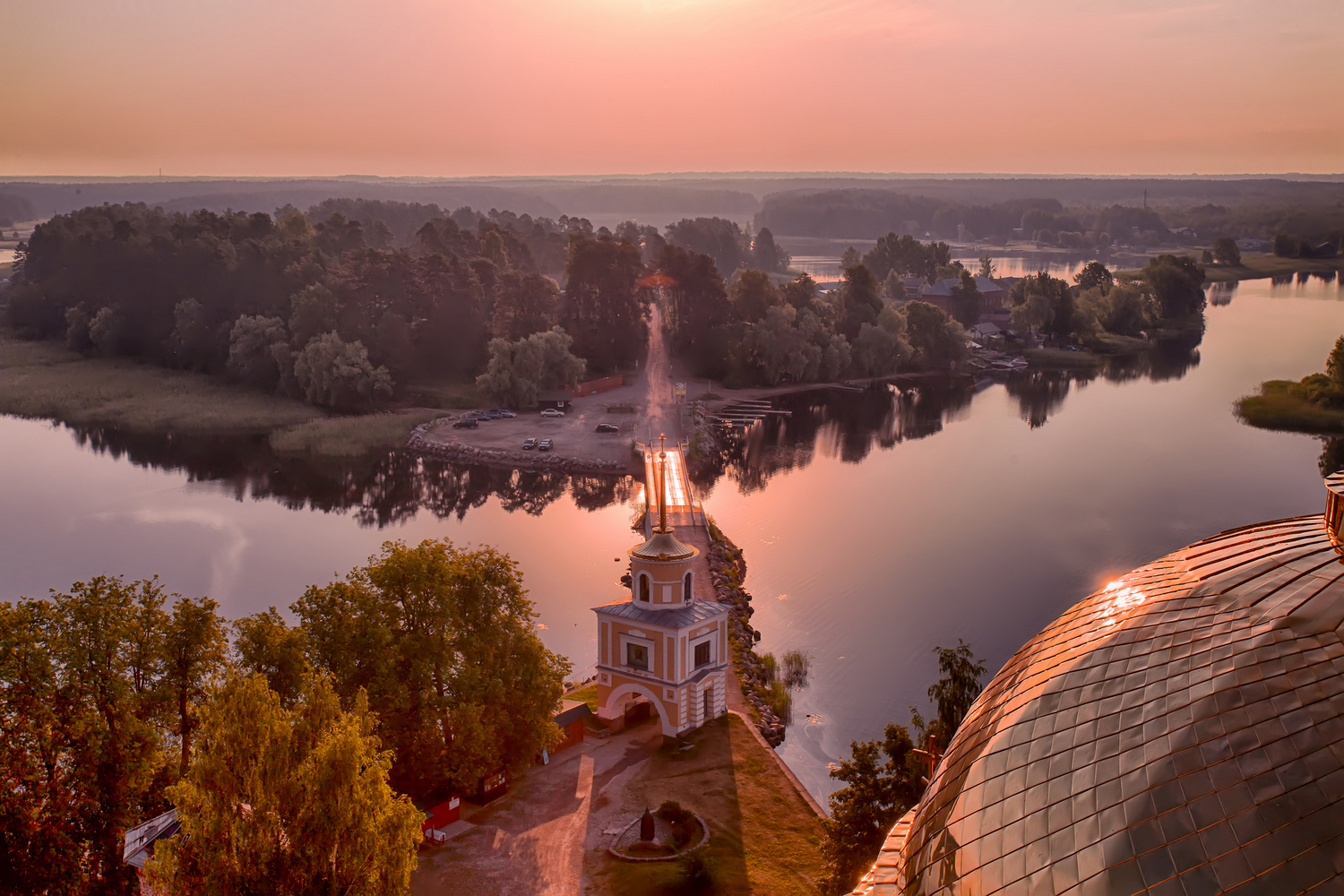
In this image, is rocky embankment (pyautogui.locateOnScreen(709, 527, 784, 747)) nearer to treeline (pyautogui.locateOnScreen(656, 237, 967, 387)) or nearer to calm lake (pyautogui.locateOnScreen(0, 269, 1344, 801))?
calm lake (pyautogui.locateOnScreen(0, 269, 1344, 801))

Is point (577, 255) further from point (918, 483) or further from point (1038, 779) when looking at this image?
point (1038, 779)

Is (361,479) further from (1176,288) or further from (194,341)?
(1176,288)

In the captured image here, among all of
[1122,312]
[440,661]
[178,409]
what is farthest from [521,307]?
[440,661]

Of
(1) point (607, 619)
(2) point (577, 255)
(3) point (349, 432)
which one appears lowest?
(3) point (349, 432)

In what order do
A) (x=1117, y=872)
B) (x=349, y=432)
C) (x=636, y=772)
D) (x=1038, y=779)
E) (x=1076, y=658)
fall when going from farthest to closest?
1. (x=349, y=432)
2. (x=636, y=772)
3. (x=1076, y=658)
4. (x=1038, y=779)
5. (x=1117, y=872)

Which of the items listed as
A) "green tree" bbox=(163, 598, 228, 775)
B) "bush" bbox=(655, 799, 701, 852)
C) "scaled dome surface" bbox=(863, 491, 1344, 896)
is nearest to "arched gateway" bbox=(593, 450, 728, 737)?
"bush" bbox=(655, 799, 701, 852)

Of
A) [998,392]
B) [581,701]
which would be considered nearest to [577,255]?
[998,392]

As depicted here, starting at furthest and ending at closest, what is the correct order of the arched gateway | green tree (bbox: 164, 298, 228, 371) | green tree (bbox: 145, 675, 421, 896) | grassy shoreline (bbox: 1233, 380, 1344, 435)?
green tree (bbox: 164, 298, 228, 371) < grassy shoreline (bbox: 1233, 380, 1344, 435) < the arched gateway < green tree (bbox: 145, 675, 421, 896)

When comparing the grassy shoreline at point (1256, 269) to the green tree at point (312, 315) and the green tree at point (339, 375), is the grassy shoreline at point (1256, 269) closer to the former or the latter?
the green tree at point (312, 315)
